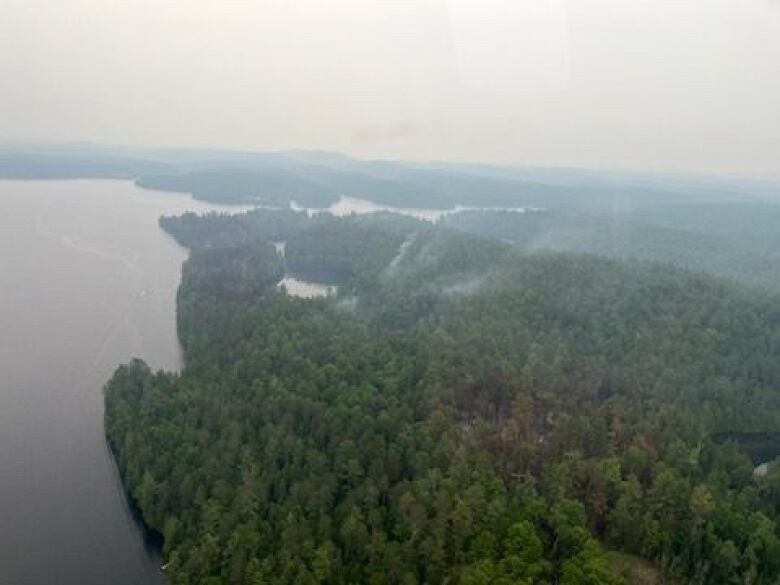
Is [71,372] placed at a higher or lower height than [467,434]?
higher

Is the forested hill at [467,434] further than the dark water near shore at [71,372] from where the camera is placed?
No

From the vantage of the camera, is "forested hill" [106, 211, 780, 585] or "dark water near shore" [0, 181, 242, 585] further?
"dark water near shore" [0, 181, 242, 585]

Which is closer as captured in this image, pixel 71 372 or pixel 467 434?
pixel 467 434

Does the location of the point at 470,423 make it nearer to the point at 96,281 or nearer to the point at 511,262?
the point at 511,262

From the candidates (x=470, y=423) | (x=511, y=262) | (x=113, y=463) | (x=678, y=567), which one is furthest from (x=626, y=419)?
(x=511, y=262)
